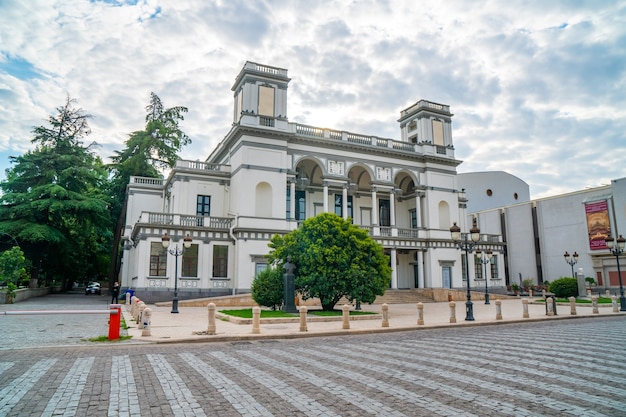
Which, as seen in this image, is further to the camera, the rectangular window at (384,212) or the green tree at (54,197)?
the rectangular window at (384,212)

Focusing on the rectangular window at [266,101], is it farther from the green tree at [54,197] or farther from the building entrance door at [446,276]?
the building entrance door at [446,276]

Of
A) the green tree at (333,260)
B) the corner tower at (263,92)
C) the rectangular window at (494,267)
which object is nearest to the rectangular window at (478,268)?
the rectangular window at (494,267)

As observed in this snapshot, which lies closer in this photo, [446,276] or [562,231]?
[446,276]

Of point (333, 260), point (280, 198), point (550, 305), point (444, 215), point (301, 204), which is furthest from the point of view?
point (444, 215)

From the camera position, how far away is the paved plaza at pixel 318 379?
551 cm

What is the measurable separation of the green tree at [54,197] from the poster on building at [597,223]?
49.9 m

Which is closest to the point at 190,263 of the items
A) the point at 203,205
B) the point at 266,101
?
the point at 203,205

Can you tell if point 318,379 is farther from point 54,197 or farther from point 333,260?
point 54,197

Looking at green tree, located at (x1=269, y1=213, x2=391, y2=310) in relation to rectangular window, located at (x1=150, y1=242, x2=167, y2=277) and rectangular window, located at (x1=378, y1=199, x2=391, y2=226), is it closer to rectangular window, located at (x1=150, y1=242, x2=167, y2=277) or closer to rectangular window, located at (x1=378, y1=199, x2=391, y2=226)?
rectangular window, located at (x1=150, y1=242, x2=167, y2=277)

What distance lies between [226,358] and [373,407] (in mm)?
4914

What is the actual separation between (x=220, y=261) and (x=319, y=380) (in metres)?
25.7

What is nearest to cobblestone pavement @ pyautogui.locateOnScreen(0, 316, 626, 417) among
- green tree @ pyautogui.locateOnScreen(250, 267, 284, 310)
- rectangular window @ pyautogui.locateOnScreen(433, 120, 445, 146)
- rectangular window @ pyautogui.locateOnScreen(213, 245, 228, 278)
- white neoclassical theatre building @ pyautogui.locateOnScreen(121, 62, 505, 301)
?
green tree @ pyautogui.locateOnScreen(250, 267, 284, 310)

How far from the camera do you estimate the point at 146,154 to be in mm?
43500

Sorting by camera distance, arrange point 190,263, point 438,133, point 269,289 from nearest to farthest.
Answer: point 269,289
point 190,263
point 438,133
